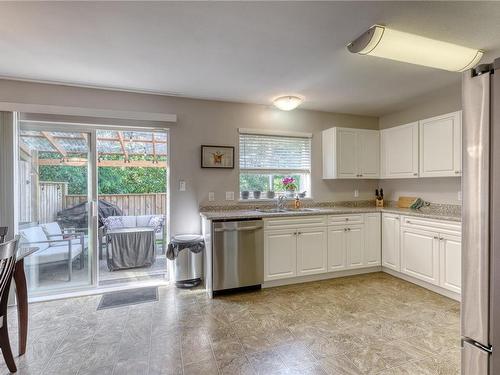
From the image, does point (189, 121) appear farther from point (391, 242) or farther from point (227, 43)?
point (391, 242)

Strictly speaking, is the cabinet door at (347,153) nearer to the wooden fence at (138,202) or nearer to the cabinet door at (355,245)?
the cabinet door at (355,245)

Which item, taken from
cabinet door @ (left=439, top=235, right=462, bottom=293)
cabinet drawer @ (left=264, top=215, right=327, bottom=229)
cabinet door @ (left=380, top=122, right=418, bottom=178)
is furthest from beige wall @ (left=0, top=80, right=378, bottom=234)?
cabinet door @ (left=439, top=235, right=462, bottom=293)

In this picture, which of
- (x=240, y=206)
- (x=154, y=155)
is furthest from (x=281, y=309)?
(x=154, y=155)

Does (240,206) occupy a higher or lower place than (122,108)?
lower

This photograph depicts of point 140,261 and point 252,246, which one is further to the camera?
point 140,261

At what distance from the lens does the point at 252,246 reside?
10.1ft

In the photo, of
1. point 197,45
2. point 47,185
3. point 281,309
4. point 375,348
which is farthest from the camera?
point 47,185

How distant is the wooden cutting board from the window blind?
1.54 m

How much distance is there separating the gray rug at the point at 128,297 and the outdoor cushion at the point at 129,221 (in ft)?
5.36

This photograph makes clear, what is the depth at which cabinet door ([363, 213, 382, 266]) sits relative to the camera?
3674 millimetres

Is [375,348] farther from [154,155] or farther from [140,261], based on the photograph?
[154,155]

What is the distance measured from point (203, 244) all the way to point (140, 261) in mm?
1525

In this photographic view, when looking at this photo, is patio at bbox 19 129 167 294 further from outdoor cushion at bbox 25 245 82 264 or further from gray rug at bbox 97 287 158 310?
gray rug at bbox 97 287 158 310

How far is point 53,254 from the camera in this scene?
3086 millimetres
